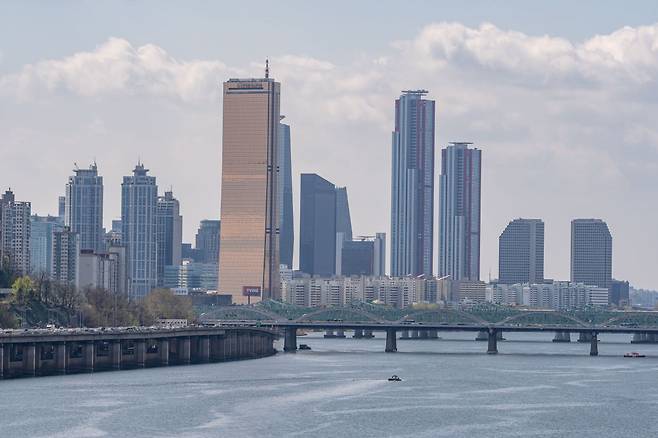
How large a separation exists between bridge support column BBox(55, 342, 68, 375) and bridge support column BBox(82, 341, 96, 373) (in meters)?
4.11

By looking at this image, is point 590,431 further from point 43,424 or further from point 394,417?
point 43,424

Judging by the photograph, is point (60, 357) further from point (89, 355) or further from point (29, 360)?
point (29, 360)

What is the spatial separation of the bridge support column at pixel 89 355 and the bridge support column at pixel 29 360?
37.0 ft

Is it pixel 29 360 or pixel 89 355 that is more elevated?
pixel 29 360

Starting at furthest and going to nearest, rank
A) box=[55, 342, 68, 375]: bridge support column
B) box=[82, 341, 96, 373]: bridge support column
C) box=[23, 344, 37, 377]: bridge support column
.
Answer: box=[82, 341, 96, 373]: bridge support column, box=[55, 342, 68, 375]: bridge support column, box=[23, 344, 37, 377]: bridge support column

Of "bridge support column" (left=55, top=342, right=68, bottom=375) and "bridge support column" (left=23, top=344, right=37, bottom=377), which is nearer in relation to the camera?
"bridge support column" (left=23, top=344, right=37, bottom=377)

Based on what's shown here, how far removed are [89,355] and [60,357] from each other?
6.93 m

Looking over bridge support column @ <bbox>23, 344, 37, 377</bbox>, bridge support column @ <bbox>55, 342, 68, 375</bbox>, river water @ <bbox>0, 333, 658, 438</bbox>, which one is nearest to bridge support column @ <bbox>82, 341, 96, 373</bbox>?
river water @ <bbox>0, 333, 658, 438</bbox>

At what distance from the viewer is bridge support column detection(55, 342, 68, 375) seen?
186500mm

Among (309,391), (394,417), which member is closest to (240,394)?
(309,391)

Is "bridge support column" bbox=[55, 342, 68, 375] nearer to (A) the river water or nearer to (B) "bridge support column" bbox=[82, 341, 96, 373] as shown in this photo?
(B) "bridge support column" bbox=[82, 341, 96, 373]

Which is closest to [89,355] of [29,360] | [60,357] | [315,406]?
[60,357]

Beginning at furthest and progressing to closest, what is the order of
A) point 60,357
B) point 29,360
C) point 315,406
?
point 60,357
point 29,360
point 315,406

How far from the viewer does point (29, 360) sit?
18075 cm
